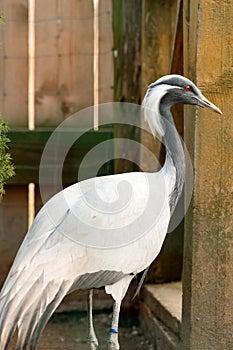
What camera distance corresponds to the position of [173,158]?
3680mm

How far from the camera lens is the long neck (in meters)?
3.68

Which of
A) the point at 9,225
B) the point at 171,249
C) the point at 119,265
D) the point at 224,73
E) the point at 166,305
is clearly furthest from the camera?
the point at 9,225

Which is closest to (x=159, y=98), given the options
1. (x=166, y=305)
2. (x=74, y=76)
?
(x=166, y=305)

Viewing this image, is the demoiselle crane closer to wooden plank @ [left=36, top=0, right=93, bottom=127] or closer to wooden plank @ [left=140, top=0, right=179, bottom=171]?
wooden plank @ [left=140, top=0, right=179, bottom=171]

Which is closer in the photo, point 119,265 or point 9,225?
point 119,265

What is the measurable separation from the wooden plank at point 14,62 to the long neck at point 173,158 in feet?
5.82

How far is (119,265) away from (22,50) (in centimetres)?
217

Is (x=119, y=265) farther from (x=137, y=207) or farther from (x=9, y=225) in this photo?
(x=9, y=225)

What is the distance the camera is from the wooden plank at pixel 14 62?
5191mm

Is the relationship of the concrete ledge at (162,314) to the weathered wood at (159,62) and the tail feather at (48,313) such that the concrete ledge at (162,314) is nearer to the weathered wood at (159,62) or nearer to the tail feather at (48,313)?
the weathered wood at (159,62)

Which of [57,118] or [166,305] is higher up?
[57,118]

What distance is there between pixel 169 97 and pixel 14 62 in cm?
188

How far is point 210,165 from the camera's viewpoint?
376 cm

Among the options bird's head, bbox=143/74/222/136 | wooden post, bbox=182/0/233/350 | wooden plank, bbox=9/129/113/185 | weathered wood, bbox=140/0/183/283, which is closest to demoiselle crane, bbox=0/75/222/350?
bird's head, bbox=143/74/222/136
